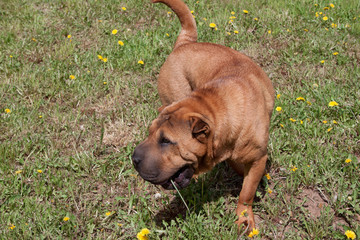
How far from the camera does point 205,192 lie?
3748 mm

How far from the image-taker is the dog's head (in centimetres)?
290

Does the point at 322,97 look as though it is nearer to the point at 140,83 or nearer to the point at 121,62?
the point at 140,83

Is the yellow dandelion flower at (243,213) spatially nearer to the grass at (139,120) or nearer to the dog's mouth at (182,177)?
the grass at (139,120)

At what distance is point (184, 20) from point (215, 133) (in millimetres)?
1810

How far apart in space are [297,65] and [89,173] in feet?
10.4

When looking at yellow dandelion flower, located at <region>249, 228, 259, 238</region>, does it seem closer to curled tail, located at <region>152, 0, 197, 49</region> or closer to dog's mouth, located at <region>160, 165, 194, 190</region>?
dog's mouth, located at <region>160, 165, 194, 190</region>

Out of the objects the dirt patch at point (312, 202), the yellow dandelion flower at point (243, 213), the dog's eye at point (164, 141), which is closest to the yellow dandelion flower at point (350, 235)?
the dirt patch at point (312, 202)

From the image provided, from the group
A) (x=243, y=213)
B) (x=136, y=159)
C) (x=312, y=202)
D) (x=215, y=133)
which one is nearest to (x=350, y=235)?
(x=312, y=202)

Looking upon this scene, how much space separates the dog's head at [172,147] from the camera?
2.90m

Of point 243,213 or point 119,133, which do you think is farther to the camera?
point 119,133

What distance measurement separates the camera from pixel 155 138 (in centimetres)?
296

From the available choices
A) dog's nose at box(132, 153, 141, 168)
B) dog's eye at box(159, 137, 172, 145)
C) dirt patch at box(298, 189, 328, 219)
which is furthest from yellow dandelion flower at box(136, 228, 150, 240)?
dirt patch at box(298, 189, 328, 219)

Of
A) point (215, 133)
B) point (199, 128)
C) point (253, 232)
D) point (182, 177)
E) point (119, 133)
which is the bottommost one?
point (119, 133)

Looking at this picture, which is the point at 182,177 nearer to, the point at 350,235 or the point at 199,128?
the point at 199,128
